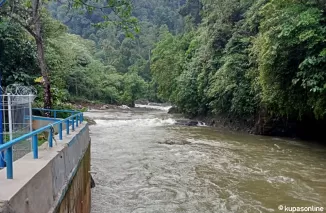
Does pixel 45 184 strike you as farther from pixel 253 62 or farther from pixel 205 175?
pixel 253 62

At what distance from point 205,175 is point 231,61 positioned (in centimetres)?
1238

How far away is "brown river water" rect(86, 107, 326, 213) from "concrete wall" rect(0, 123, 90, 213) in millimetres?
2888

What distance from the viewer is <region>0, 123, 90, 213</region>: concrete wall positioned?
113 inches

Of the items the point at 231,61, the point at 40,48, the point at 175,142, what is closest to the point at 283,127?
the point at 231,61

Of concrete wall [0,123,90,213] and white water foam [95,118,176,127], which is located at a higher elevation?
concrete wall [0,123,90,213]

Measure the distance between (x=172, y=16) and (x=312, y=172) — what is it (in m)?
92.3

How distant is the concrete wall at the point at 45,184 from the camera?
2.87 m

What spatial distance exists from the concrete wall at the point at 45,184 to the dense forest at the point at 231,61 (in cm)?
332

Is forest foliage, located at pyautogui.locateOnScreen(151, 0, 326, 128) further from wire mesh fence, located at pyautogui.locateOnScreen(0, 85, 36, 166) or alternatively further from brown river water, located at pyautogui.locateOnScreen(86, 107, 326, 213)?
wire mesh fence, located at pyautogui.locateOnScreen(0, 85, 36, 166)

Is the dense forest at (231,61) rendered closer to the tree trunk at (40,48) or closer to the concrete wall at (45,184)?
the tree trunk at (40,48)

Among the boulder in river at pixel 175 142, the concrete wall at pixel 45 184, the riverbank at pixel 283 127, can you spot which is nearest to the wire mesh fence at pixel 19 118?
the concrete wall at pixel 45 184

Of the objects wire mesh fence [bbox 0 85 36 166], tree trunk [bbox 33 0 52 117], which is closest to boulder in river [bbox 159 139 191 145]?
tree trunk [bbox 33 0 52 117]

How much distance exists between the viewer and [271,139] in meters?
18.7

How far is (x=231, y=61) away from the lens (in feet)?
70.9
